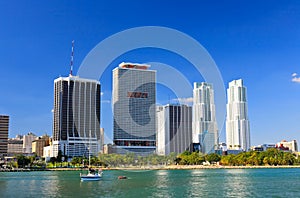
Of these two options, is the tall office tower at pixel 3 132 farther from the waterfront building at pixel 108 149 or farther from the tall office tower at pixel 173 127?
the tall office tower at pixel 173 127

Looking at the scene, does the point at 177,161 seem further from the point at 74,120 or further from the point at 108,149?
the point at 74,120

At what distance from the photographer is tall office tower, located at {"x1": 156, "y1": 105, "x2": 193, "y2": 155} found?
260ft

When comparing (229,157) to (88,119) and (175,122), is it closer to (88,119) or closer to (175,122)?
(175,122)

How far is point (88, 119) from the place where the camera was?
4879 inches

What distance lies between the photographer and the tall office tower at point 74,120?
12975 centimetres

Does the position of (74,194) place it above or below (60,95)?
below

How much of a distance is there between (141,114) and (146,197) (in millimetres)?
26173

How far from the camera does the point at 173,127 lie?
94625 millimetres

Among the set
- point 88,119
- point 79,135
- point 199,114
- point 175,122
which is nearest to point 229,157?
point 199,114

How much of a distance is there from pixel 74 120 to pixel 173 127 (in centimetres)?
5390

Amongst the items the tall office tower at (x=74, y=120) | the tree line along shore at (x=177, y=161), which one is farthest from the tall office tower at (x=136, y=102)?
the tall office tower at (x=74, y=120)

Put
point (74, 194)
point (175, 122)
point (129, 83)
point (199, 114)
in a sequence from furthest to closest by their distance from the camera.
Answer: point (199, 114), point (175, 122), point (129, 83), point (74, 194)

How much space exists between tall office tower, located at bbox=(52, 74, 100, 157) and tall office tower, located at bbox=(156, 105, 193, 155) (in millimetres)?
23485

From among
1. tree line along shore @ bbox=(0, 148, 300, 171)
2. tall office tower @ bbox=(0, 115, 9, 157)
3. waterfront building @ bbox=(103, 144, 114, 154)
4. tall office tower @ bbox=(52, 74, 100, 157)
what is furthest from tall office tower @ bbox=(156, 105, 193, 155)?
tall office tower @ bbox=(0, 115, 9, 157)
